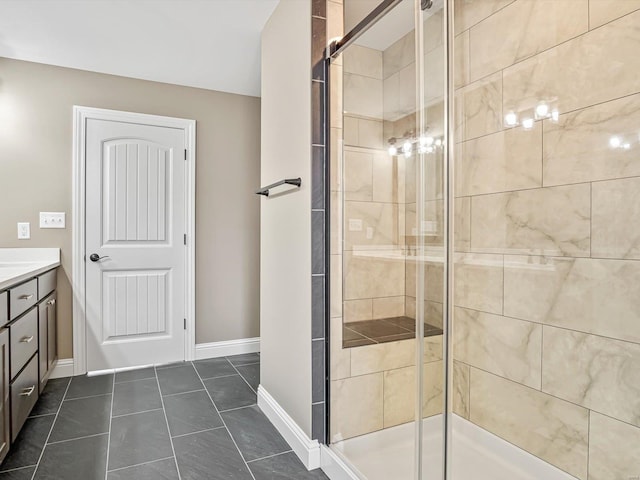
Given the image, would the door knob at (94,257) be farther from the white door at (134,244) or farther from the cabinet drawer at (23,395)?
the cabinet drawer at (23,395)

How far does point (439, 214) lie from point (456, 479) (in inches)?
43.3

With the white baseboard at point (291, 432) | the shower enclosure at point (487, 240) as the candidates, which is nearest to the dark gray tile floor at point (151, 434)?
the white baseboard at point (291, 432)

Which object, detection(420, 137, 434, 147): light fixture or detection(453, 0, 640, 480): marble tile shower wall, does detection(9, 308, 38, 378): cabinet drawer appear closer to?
detection(420, 137, 434, 147): light fixture

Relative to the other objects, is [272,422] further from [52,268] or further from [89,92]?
[89,92]

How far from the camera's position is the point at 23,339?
2.02 metres

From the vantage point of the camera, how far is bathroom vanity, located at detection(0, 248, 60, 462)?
174cm

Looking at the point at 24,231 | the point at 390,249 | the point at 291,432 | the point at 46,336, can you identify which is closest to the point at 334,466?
the point at 291,432

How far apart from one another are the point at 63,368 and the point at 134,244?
1048mm

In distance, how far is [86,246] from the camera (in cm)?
297

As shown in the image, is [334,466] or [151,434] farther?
[151,434]

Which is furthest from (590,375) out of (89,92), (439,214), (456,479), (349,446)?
(89,92)

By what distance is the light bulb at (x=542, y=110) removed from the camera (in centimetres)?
160

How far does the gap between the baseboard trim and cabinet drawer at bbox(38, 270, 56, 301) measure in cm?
196

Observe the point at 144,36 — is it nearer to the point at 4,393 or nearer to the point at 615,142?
the point at 4,393
